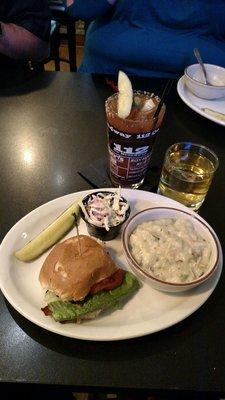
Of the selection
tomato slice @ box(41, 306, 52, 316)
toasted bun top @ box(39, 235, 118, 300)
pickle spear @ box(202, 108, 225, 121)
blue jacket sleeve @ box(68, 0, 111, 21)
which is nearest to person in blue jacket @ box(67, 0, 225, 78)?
blue jacket sleeve @ box(68, 0, 111, 21)

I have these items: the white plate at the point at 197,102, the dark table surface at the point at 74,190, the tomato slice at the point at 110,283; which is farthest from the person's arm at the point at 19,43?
the tomato slice at the point at 110,283

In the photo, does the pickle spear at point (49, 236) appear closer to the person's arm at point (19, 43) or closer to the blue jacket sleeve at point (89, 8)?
the blue jacket sleeve at point (89, 8)

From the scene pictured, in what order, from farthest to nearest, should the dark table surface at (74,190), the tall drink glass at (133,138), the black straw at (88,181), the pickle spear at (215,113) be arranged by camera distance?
the pickle spear at (215,113)
the black straw at (88,181)
the tall drink glass at (133,138)
the dark table surface at (74,190)

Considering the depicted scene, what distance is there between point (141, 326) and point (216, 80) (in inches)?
41.9

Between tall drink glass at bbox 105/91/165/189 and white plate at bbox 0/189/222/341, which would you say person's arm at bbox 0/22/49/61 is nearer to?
tall drink glass at bbox 105/91/165/189

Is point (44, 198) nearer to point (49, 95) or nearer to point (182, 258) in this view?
point (182, 258)

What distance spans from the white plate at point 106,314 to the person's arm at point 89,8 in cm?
114

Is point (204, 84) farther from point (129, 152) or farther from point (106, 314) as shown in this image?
point (106, 314)

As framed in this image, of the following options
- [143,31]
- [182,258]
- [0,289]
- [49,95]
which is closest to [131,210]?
[182,258]

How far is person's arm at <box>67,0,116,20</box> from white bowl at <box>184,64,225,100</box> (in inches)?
19.4

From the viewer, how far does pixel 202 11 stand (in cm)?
154

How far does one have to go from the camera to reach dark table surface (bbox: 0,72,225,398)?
64 cm

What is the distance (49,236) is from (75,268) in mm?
149

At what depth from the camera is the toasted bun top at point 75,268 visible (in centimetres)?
68
